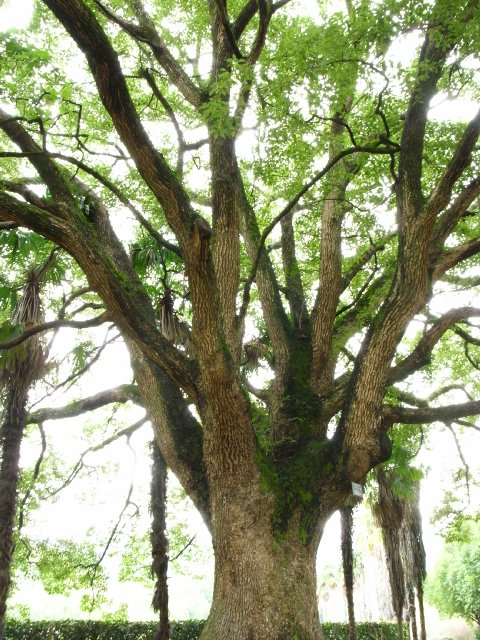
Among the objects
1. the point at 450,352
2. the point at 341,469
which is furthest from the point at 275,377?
the point at 450,352

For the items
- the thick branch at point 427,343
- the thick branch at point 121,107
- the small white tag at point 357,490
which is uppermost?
the thick branch at point 121,107

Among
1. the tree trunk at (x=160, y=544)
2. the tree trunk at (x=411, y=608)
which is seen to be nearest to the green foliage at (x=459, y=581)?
the tree trunk at (x=411, y=608)

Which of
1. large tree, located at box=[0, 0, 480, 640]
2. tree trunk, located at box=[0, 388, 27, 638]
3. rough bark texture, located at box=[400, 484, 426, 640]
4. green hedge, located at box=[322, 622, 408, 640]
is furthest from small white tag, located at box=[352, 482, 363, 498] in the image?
green hedge, located at box=[322, 622, 408, 640]

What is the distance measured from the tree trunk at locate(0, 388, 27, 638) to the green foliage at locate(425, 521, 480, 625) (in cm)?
1903

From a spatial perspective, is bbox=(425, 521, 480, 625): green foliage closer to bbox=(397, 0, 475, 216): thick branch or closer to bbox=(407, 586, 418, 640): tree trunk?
bbox=(407, 586, 418, 640): tree trunk

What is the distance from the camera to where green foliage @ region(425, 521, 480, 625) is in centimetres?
2177

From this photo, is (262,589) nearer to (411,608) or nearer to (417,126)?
(417,126)

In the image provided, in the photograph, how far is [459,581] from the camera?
76.7 ft

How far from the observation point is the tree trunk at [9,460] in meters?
5.61

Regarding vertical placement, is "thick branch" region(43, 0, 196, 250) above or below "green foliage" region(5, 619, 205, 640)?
above

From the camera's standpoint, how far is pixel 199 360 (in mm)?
4488

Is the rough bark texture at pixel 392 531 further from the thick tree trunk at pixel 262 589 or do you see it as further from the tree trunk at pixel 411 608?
the thick tree trunk at pixel 262 589

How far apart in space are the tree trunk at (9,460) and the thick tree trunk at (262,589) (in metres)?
2.42

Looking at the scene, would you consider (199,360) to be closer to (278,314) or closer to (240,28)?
(278,314)
